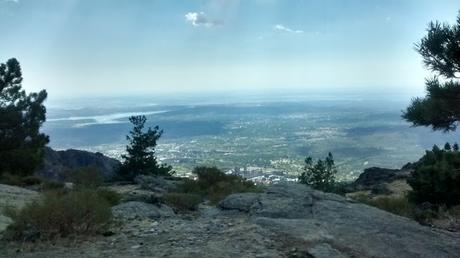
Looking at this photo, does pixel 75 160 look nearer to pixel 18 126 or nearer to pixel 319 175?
pixel 18 126

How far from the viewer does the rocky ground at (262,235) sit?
294 inches

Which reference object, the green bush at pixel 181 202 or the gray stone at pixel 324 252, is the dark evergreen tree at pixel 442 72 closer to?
the gray stone at pixel 324 252

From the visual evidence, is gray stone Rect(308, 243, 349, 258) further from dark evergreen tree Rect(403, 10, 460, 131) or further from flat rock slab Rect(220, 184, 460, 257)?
dark evergreen tree Rect(403, 10, 460, 131)

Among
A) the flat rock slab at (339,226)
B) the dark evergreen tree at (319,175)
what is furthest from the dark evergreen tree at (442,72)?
the dark evergreen tree at (319,175)

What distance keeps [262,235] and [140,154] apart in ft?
95.6

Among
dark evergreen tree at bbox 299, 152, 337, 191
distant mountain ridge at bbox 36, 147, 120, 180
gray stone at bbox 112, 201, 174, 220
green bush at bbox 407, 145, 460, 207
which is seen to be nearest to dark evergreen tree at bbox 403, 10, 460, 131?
gray stone at bbox 112, 201, 174, 220

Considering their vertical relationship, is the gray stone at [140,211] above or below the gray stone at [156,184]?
→ above

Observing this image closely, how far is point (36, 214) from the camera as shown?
7887mm

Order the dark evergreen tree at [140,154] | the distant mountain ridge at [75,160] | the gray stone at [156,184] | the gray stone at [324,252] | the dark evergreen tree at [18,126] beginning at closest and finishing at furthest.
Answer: the gray stone at [324,252] < the gray stone at [156,184] < the dark evergreen tree at [18,126] < the dark evergreen tree at [140,154] < the distant mountain ridge at [75,160]

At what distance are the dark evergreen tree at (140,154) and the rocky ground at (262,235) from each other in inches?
964

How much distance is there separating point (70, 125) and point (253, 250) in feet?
441

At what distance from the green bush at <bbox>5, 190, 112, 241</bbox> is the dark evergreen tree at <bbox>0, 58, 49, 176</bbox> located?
66.8ft

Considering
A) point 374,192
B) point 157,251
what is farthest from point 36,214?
point 374,192

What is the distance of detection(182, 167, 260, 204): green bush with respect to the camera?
18472 mm
